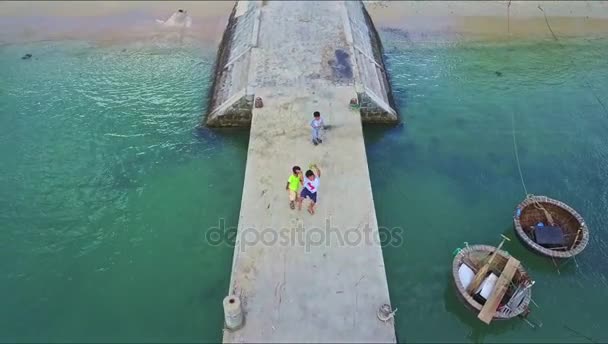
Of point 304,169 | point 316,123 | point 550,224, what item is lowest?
point 550,224

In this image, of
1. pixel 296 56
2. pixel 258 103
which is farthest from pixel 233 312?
pixel 296 56

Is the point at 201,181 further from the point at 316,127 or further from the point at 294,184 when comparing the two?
the point at 294,184

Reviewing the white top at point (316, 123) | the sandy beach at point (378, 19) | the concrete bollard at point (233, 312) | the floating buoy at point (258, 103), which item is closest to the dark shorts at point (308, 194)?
the white top at point (316, 123)

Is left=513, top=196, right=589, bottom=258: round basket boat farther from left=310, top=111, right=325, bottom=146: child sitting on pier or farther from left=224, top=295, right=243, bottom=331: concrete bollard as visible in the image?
left=224, top=295, right=243, bottom=331: concrete bollard

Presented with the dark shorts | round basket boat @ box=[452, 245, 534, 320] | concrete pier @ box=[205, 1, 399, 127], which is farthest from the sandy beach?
round basket boat @ box=[452, 245, 534, 320]

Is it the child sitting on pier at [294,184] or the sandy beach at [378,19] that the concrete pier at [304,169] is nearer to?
the child sitting on pier at [294,184]

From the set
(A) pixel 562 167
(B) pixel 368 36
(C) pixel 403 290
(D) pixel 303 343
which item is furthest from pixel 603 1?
(D) pixel 303 343
